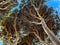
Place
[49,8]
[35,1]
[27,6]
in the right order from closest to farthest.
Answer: [35,1], [27,6], [49,8]

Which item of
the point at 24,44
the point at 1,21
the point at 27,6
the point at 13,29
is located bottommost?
the point at 24,44

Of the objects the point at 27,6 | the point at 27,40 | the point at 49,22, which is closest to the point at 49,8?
the point at 49,22

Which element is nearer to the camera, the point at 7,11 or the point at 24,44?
the point at 7,11

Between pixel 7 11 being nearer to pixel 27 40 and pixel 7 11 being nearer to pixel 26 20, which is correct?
pixel 26 20

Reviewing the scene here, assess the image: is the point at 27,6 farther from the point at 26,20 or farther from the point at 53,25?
the point at 53,25

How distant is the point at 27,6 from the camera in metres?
13.3

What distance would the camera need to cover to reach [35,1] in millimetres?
12320

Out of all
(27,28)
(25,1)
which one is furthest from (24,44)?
(25,1)

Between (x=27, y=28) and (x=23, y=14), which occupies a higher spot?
(x=23, y=14)

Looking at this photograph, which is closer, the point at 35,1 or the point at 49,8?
the point at 35,1

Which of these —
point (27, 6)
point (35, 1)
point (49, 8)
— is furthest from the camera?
point (49, 8)

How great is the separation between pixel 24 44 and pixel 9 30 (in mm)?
1576

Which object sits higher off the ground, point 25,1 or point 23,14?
point 25,1

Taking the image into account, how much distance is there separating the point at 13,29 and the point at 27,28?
3.79ft
